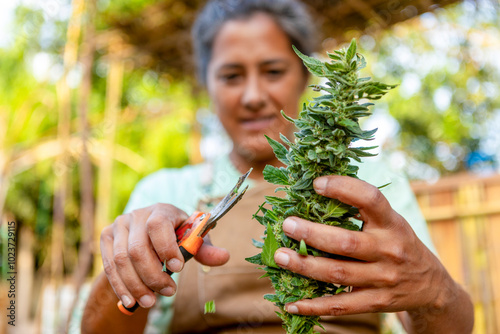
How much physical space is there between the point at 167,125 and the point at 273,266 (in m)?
6.94

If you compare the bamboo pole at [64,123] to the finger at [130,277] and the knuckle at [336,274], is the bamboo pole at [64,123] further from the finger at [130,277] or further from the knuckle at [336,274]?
the knuckle at [336,274]

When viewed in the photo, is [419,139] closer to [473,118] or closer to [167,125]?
[473,118]

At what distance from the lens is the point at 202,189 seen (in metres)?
2.07

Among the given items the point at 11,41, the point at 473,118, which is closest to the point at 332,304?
the point at 473,118

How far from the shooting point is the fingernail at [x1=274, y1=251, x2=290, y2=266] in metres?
0.81

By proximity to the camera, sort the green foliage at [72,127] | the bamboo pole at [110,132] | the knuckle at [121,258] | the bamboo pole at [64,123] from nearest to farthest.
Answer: the knuckle at [121,258] < the bamboo pole at [64,123] < the bamboo pole at [110,132] < the green foliage at [72,127]

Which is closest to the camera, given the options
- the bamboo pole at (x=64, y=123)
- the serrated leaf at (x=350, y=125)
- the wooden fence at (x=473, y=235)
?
the serrated leaf at (x=350, y=125)

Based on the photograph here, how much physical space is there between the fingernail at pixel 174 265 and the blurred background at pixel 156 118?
43.5 inches

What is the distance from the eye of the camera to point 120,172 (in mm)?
8844

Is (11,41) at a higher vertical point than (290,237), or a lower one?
higher

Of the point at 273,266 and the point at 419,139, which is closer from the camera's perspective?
the point at 273,266

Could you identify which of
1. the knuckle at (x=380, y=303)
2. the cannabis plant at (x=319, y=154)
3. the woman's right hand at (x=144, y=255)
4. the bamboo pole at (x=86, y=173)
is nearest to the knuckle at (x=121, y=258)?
the woman's right hand at (x=144, y=255)

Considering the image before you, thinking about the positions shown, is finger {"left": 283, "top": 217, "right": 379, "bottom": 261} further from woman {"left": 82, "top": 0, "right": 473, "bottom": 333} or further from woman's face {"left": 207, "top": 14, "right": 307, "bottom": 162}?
woman's face {"left": 207, "top": 14, "right": 307, "bottom": 162}

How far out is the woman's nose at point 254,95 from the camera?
6.28 feet
